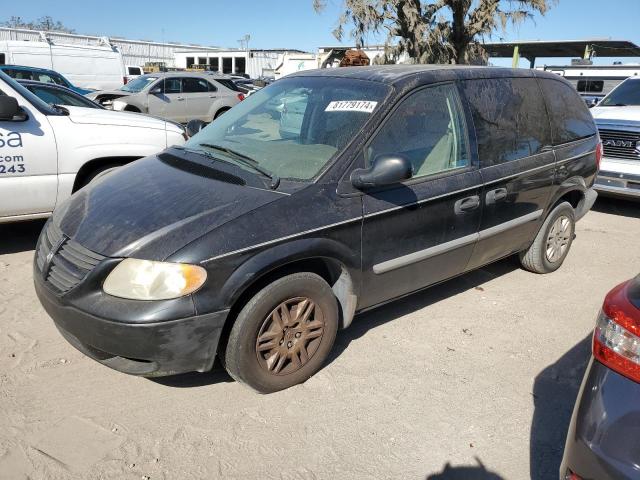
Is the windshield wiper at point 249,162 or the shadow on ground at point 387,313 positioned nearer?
the windshield wiper at point 249,162

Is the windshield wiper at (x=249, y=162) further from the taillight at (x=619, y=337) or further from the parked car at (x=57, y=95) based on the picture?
the parked car at (x=57, y=95)

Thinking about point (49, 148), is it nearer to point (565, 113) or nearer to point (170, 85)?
point (565, 113)

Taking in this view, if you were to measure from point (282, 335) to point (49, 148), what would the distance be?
305 centimetres

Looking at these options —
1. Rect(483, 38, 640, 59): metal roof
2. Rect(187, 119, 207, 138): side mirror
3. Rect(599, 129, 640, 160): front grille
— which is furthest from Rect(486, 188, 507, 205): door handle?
Rect(483, 38, 640, 59): metal roof

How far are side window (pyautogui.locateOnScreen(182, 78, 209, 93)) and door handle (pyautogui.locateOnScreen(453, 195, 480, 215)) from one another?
1247 centimetres

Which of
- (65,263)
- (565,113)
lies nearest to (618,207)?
(565,113)

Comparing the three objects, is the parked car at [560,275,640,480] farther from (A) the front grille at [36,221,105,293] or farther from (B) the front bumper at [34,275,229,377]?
(A) the front grille at [36,221,105,293]

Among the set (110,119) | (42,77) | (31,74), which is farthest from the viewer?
(42,77)

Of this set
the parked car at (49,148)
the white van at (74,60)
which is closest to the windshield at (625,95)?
the parked car at (49,148)

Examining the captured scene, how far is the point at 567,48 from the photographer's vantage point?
2980 cm

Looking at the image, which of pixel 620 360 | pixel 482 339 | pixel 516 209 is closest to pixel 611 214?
pixel 516 209

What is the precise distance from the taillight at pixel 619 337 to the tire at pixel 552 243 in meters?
2.71

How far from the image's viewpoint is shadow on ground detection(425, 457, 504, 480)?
2.42 m

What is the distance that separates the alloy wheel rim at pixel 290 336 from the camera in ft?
9.21
